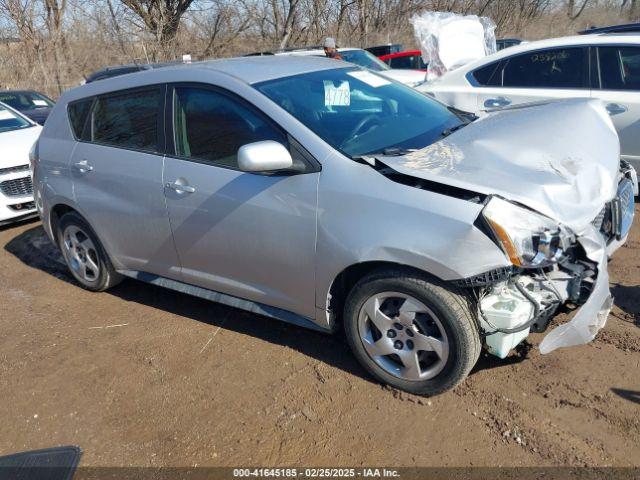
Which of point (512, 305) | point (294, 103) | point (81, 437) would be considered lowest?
point (81, 437)

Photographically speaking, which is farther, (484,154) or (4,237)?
(4,237)

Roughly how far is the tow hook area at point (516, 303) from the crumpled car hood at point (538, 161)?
1.08 ft

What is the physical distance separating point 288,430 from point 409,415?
0.64 meters

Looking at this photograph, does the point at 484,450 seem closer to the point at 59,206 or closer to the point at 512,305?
the point at 512,305

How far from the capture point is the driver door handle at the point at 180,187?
11.5 feet

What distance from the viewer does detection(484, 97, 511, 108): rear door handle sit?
5965mm

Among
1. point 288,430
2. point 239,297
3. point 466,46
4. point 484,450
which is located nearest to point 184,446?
point 288,430

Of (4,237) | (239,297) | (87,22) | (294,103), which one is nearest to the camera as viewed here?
(294,103)

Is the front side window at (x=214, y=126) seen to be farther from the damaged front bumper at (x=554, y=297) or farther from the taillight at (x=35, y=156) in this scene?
the taillight at (x=35, y=156)

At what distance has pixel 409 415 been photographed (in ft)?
9.59

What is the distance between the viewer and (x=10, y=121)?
7848mm

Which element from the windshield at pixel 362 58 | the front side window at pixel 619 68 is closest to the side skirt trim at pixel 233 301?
the front side window at pixel 619 68

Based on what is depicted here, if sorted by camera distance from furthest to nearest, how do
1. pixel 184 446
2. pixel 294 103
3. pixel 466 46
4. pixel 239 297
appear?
1. pixel 466 46
2. pixel 239 297
3. pixel 294 103
4. pixel 184 446

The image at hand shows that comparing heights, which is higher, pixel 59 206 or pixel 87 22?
pixel 87 22
